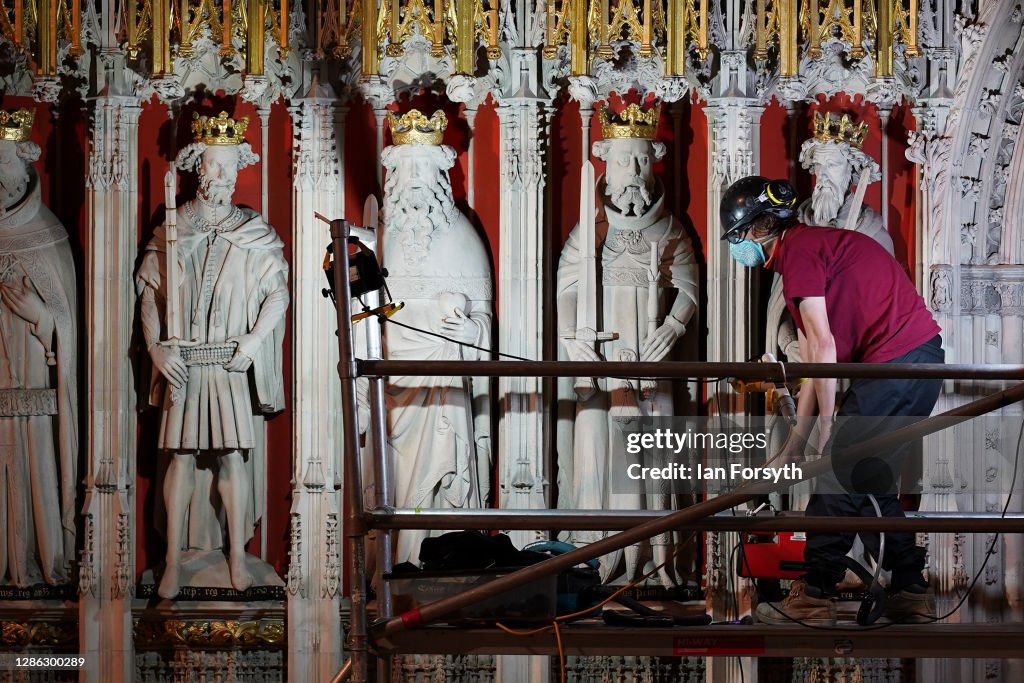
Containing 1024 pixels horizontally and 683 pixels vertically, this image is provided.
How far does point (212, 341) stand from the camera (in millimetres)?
7578

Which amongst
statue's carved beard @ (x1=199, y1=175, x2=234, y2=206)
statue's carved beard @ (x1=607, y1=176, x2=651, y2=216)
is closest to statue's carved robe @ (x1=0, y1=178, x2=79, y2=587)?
statue's carved beard @ (x1=199, y1=175, x2=234, y2=206)

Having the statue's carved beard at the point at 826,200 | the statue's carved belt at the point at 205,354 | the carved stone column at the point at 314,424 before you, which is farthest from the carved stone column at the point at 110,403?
the statue's carved beard at the point at 826,200

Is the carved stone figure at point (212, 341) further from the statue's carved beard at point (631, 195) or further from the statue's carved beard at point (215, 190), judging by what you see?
the statue's carved beard at point (631, 195)

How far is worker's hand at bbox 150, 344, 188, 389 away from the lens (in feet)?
24.6

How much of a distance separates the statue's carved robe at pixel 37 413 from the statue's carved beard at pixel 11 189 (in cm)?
3

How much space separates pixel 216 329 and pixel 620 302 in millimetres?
1909

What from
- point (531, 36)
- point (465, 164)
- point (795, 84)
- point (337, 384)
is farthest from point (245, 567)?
point (795, 84)

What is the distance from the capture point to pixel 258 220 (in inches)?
302

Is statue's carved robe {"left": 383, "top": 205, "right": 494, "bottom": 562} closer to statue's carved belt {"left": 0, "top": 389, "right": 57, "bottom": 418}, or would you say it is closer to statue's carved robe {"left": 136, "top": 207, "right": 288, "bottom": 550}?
statue's carved robe {"left": 136, "top": 207, "right": 288, "bottom": 550}

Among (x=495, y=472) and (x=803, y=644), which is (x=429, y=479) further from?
(x=803, y=644)

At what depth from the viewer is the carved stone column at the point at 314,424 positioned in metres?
7.59

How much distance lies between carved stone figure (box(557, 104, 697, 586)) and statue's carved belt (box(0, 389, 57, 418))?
246 cm

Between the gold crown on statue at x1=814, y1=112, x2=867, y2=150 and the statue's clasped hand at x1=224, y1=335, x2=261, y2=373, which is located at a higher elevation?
the gold crown on statue at x1=814, y1=112, x2=867, y2=150
